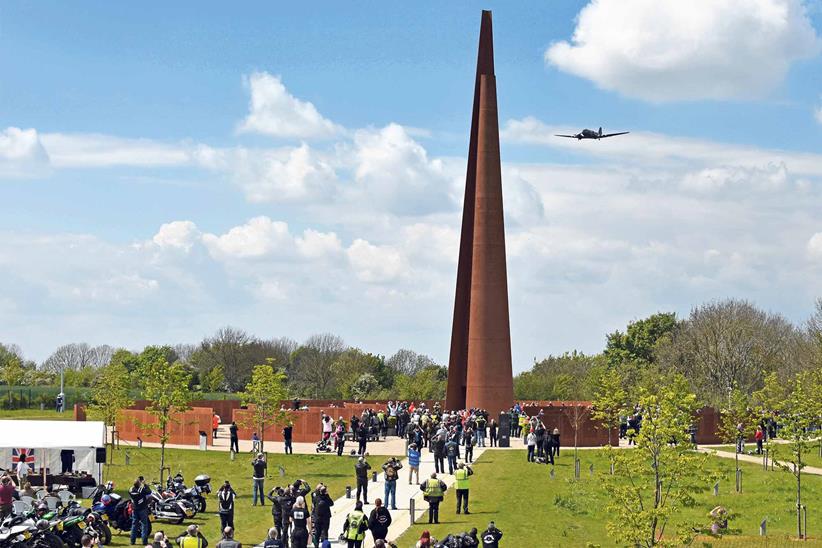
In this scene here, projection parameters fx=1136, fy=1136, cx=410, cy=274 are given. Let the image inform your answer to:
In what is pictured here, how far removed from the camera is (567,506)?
36.6 m

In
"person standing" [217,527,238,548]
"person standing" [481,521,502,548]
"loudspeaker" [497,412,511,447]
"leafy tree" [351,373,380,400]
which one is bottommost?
"person standing" [481,521,502,548]

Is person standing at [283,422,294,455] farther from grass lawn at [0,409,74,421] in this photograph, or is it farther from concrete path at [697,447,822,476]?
grass lawn at [0,409,74,421]

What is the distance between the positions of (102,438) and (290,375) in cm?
9609

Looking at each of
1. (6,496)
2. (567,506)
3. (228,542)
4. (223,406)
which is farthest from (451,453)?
(223,406)

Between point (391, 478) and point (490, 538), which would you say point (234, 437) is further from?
point (490, 538)

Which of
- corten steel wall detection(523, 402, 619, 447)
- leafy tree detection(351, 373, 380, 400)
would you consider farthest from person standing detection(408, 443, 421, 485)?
leafy tree detection(351, 373, 380, 400)

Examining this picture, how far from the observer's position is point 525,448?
51812 millimetres

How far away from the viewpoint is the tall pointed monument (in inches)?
2443

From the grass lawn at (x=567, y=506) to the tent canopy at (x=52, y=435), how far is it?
1155 centimetres

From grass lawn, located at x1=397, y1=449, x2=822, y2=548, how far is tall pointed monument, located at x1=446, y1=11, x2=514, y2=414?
1432 centimetres

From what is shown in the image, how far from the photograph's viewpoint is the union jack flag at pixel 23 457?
3647 centimetres

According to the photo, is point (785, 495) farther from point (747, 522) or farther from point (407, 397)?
point (407, 397)

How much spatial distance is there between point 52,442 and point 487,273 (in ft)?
103

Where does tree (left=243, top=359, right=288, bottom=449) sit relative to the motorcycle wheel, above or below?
above
